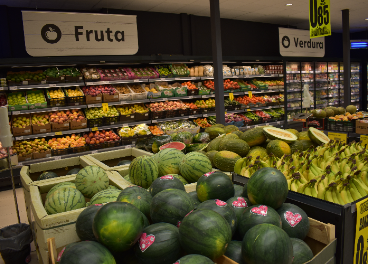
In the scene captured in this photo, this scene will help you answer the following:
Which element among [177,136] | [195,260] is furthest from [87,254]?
[177,136]

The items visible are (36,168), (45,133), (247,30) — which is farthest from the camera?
(247,30)

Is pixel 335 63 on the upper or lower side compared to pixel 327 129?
upper

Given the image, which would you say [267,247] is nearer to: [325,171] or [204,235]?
[204,235]

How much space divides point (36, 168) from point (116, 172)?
1.12 m

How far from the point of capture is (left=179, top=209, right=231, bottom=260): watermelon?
0.92 meters

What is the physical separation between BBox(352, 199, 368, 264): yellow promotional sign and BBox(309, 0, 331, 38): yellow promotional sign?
4880mm

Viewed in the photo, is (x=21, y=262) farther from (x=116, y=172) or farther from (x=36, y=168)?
(x=116, y=172)

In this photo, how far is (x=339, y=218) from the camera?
4.27ft

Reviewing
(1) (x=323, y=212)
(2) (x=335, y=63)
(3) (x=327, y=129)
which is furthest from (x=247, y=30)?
(1) (x=323, y=212)

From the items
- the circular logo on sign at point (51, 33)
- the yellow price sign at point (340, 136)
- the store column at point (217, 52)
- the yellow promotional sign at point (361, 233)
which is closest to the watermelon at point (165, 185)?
the yellow promotional sign at point (361, 233)

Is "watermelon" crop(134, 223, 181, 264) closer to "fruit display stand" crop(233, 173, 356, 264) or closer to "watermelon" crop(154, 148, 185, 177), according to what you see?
"fruit display stand" crop(233, 173, 356, 264)

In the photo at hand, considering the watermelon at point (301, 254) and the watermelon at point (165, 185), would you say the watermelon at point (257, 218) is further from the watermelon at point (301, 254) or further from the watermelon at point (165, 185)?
the watermelon at point (165, 185)

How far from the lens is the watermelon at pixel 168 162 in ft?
6.44

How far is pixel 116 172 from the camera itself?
209 centimetres
